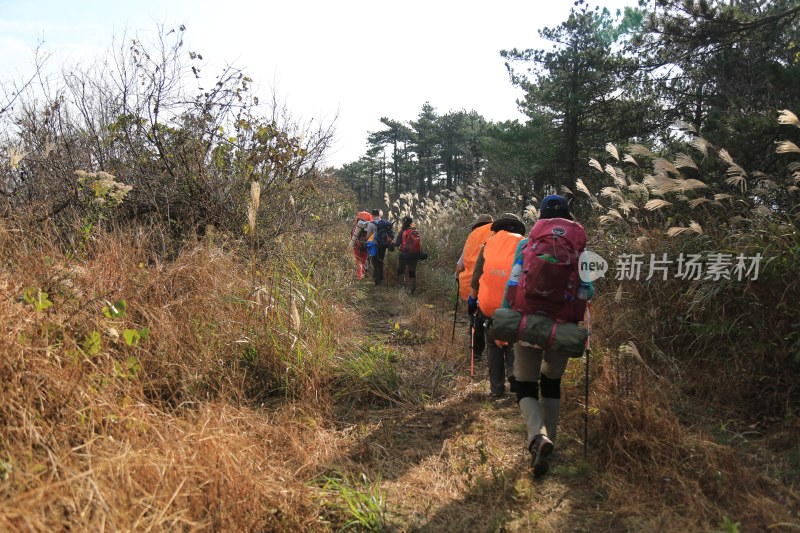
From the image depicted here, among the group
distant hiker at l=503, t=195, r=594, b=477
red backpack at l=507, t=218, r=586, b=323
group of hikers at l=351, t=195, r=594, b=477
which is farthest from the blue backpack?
red backpack at l=507, t=218, r=586, b=323

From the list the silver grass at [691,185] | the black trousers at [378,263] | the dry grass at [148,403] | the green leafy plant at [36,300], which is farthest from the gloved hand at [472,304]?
the black trousers at [378,263]

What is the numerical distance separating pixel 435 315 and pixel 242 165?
11.1 ft

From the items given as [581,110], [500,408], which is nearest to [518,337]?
[500,408]

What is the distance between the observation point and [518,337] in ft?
9.69

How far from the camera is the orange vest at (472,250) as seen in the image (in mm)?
4906

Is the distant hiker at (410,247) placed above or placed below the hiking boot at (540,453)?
above

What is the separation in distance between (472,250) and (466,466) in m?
2.48

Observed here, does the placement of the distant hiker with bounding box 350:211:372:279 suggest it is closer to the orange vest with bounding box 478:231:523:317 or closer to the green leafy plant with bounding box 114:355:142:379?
the orange vest with bounding box 478:231:523:317

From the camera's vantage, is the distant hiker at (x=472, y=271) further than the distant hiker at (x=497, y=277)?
Yes

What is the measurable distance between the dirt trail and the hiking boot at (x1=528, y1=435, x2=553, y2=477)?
Answer: 0.06 metres

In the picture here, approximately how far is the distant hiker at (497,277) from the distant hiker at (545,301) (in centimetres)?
57

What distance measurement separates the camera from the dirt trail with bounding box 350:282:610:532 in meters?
2.46

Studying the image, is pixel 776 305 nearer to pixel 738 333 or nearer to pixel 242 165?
pixel 738 333

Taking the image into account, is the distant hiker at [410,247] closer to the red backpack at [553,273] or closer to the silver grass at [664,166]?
the silver grass at [664,166]
